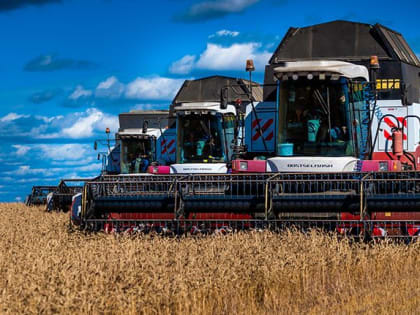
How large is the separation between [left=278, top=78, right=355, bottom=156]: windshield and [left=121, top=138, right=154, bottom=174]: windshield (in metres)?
11.0

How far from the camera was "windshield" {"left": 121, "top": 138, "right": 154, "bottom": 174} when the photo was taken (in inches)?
803

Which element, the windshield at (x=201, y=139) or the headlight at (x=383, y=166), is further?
the windshield at (x=201, y=139)

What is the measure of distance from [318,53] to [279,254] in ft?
19.2

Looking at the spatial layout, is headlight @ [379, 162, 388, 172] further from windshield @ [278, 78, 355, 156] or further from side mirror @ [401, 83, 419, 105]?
side mirror @ [401, 83, 419, 105]

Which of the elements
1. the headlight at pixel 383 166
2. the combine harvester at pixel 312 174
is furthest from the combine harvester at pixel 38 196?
the headlight at pixel 383 166

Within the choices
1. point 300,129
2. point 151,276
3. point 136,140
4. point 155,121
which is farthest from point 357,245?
point 155,121

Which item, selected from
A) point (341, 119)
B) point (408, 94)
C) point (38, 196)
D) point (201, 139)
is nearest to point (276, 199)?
point (341, 119)

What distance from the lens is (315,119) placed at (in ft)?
30.6

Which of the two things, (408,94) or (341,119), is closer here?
(341,119)

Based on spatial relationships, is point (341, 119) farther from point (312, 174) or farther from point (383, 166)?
point (312, 174)

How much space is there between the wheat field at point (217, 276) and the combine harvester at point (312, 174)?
22.9 inches

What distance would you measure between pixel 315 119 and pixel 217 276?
3727mm

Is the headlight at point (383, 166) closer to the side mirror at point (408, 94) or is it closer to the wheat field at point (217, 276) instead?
the side mirror at point (408, 94)

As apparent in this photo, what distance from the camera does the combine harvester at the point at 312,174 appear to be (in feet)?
28.0
